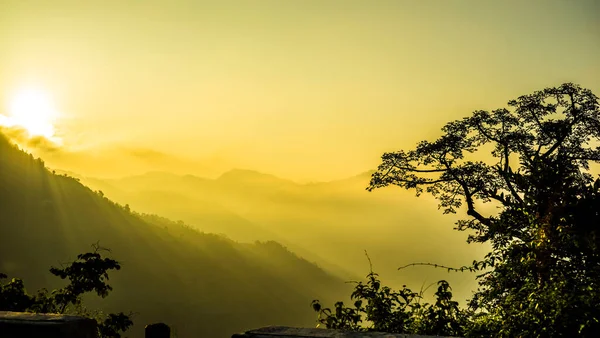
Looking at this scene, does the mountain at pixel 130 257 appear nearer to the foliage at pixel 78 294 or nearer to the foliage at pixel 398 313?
the foliage at pixel 78 294

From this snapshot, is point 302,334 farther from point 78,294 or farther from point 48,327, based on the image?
point 78,294

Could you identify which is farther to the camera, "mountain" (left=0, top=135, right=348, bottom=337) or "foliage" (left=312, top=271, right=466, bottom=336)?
"mountain" (left=0, top=135, right=348, bottom=337)

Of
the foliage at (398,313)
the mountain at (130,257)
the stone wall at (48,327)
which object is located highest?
the mountain at (130,257)

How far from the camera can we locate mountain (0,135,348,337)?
373 ft

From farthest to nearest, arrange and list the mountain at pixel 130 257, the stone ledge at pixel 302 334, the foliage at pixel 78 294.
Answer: the mountain at pixel 130 257, the foliage at pixel 78 294, the stone ledge at pixel 302 334

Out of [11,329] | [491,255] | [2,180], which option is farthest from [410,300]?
[2,180]

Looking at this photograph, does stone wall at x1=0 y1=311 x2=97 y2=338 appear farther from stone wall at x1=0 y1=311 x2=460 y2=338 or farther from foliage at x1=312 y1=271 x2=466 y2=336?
foliage at x1=312 y1=271 x2=466 y2=336

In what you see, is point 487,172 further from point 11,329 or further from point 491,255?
point 11,329

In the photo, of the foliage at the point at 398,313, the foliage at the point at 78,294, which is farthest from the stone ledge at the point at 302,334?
the foliage at the point at 78,294

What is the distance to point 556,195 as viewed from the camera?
5.51 metres

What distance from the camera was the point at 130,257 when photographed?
429 ft

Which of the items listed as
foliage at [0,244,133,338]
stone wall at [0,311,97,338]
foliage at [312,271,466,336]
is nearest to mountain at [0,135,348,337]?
foliage at [0,244,133,338]

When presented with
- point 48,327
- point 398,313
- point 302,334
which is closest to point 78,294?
point 398,313

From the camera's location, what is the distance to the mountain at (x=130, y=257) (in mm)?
113812
